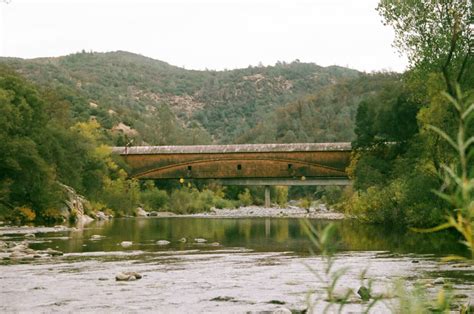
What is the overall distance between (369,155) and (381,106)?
3.25 metres

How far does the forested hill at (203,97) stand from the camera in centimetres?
8269

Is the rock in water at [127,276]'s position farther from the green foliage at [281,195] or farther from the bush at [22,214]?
the green foliage at [281,195]

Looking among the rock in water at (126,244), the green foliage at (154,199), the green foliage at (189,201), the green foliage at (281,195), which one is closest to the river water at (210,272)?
the rock in water at (126,244)

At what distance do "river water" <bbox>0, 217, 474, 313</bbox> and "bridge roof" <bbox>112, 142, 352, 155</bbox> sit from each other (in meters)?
20.5

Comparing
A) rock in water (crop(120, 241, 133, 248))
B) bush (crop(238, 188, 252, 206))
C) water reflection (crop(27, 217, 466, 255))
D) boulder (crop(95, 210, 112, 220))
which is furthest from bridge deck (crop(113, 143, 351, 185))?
rock in water (crop(120, 241, 133, 248))

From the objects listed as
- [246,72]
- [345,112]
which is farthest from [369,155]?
[246,72]

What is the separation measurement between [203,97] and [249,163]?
8398cm

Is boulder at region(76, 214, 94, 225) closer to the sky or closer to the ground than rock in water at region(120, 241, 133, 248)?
closer to the sky

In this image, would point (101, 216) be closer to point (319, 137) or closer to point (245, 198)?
point (245, 198)

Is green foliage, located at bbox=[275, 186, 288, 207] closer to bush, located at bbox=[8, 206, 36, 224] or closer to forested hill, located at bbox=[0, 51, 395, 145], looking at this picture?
forested hill, located at bbox=[0, 51, 395, 145]

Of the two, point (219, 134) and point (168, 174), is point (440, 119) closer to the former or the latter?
point (168, 174)

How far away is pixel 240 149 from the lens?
151ft

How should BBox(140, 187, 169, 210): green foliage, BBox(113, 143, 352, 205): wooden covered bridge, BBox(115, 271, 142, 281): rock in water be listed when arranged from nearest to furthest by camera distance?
BBox(115, 271, 142, 281): rock in water, BBox(113, 143, 352, 205): wooden covered bridge, BBox(140, 187, 169, 210): green foliage

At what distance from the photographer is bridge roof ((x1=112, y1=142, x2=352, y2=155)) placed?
44188 millimetres
